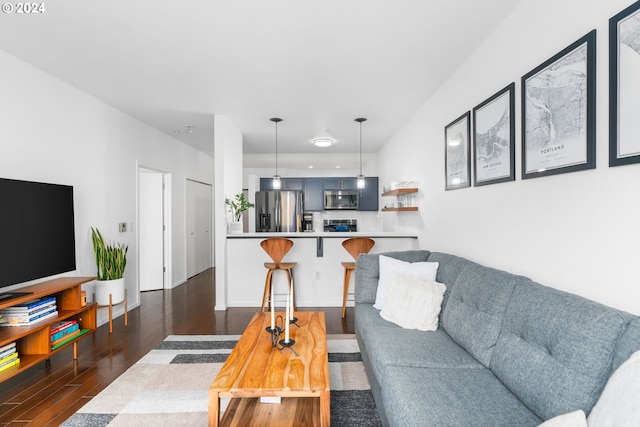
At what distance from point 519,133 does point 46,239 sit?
12.0 feet

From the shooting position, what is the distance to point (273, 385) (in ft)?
5.20

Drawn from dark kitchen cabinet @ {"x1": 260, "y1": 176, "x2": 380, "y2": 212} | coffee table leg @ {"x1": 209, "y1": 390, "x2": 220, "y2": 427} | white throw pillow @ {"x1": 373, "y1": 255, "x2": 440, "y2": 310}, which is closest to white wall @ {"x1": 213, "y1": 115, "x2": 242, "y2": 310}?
white throw pillow @ {"x1": 373, "y1": 255, "x2": 440, "y2": 310}

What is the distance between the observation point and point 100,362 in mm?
2830

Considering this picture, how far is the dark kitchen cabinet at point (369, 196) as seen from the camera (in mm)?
7362

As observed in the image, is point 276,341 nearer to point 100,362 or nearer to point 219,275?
point 100,362

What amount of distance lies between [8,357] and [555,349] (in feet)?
A: 10.5

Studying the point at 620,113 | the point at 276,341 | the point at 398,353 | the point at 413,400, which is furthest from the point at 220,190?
the point at 620,113

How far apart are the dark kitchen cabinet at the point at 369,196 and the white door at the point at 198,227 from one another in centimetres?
340

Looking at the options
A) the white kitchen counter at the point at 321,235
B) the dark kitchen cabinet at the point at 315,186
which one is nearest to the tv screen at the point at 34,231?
the white kitchen counter at the point at 321,235

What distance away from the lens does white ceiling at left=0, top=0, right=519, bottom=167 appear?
2145mm

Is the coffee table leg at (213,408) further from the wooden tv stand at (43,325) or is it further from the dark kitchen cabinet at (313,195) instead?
the dark kitchen cabinet at (313,195)

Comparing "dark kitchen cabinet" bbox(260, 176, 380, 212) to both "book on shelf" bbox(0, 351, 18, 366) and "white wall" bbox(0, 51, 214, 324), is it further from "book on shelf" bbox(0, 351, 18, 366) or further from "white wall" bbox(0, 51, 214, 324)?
"book on shelf" bbox(0, 351, 18, 366)

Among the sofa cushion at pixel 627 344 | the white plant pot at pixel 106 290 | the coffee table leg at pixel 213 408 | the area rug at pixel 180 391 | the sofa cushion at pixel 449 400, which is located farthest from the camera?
the white plant pot at pixel 106 290

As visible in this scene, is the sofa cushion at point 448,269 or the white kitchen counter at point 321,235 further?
the white kitchen counter at point 321,235
